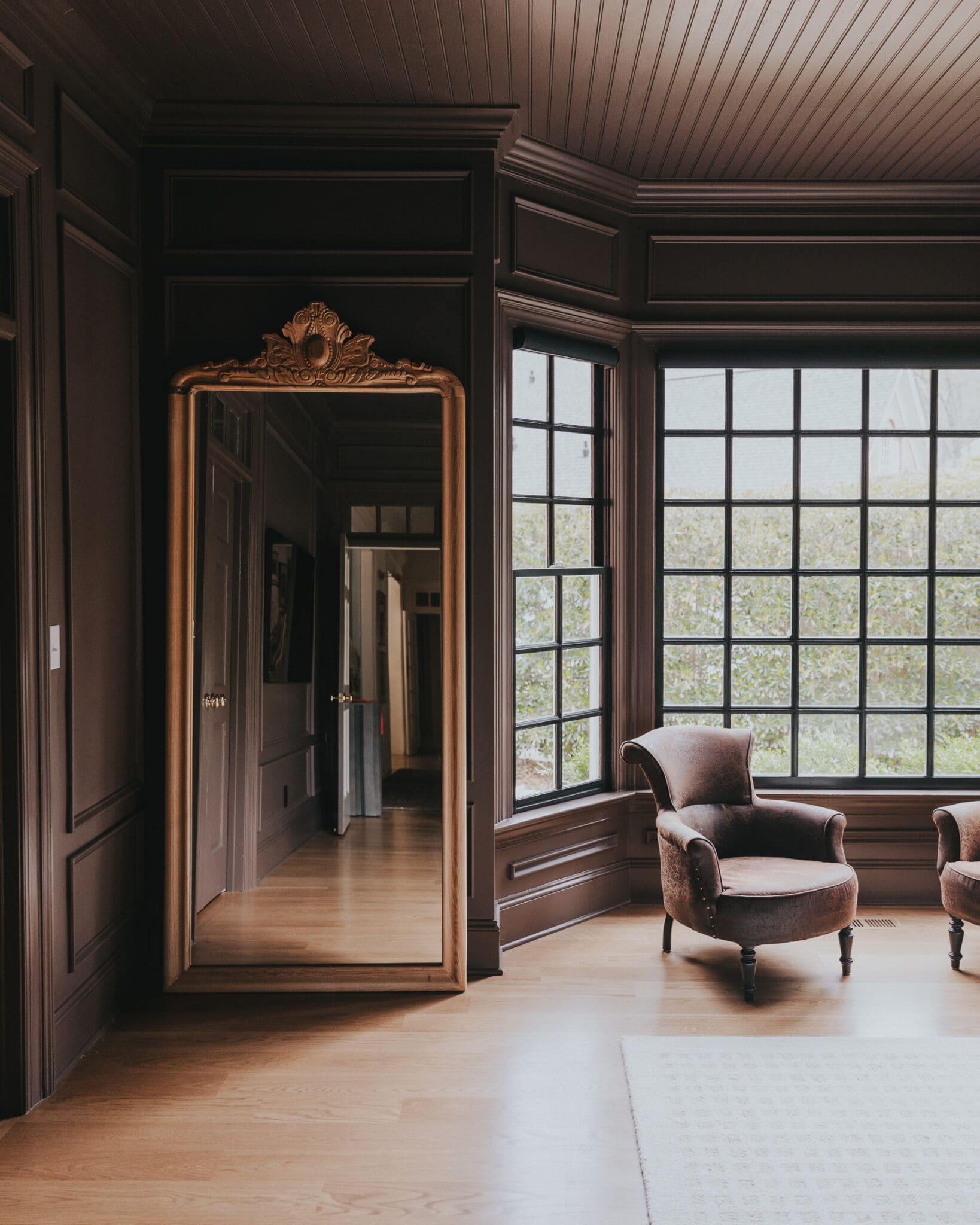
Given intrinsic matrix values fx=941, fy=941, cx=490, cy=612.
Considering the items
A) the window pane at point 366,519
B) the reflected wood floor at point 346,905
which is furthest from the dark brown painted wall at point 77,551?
the window pane at point 366,519

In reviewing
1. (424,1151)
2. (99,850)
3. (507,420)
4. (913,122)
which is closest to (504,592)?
(507,420)

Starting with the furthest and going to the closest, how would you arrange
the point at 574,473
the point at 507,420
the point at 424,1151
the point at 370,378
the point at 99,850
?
1. the point at 574,473
2. the point at 507,420
3. the point at 370,378
4. the point at 99,850
5. the point at 424,1151

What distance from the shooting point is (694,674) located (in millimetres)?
4258

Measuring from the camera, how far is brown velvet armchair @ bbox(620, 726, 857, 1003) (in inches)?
129

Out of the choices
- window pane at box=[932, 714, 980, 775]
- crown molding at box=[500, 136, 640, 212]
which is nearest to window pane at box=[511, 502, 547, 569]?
crown molding at box=[500, 136, 640, 212]

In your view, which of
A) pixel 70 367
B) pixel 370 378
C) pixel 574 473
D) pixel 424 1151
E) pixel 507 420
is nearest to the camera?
Result: pixel 424 1151

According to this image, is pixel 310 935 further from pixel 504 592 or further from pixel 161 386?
pixel 161 386

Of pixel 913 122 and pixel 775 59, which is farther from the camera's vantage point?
pixel 913 122

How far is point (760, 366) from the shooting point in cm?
410

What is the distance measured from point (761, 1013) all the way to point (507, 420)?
2.30m

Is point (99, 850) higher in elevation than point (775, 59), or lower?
lower

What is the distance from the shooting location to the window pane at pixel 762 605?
4.24 m

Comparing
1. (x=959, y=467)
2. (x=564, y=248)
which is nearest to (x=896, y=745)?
(x=959, y=467)

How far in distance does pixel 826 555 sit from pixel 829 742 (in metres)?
0.85
